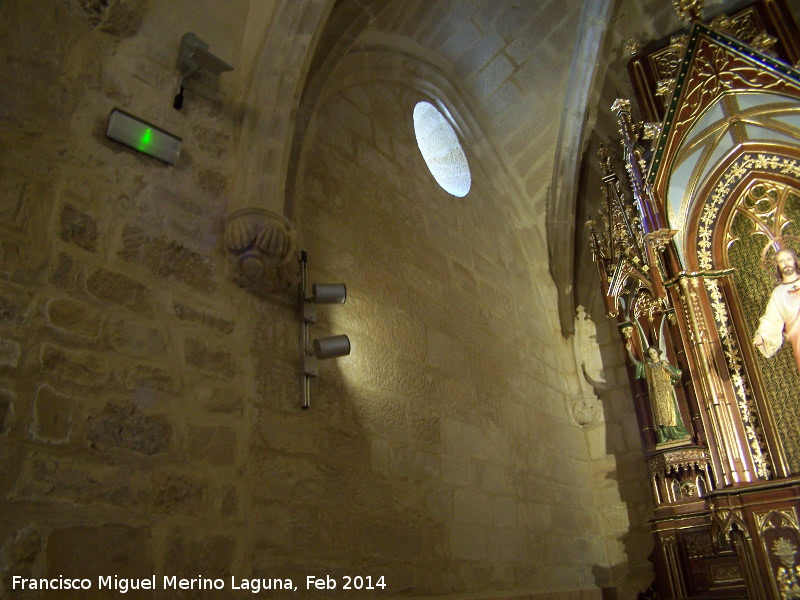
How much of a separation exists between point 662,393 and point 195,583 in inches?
137

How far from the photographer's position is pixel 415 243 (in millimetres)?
4445

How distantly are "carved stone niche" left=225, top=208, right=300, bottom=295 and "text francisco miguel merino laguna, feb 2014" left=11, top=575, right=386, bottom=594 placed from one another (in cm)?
127

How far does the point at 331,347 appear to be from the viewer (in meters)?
2.99

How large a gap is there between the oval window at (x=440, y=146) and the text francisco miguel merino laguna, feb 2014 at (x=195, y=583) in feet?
11.6

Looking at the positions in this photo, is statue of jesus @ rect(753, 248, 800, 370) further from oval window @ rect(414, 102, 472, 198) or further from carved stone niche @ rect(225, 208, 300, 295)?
carved stone niche @ rect(225, 208, 300, 295)

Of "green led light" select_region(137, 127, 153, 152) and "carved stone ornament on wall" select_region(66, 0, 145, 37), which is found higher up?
"carved stone ornament on wall" select_region(66, 0, 145, 37)

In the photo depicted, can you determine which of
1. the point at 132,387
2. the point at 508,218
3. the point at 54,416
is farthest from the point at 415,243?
the point at 54,416

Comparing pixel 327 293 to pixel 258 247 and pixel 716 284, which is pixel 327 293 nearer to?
pixel 258 247

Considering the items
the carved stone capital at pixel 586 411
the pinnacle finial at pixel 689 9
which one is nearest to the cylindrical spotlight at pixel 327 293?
the carved stone capital at pixel 586 411

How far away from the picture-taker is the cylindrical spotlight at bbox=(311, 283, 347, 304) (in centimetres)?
307

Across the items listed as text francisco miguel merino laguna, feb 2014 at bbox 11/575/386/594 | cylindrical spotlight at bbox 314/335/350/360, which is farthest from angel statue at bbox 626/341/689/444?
cylindrical spotlight at bbox 314/335/350/360

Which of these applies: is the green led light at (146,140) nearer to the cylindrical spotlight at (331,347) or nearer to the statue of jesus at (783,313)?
the cylindrical spotlight at (331,347)

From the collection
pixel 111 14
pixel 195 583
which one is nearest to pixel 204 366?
pixel 195 583

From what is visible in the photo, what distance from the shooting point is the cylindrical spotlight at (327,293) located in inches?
121
